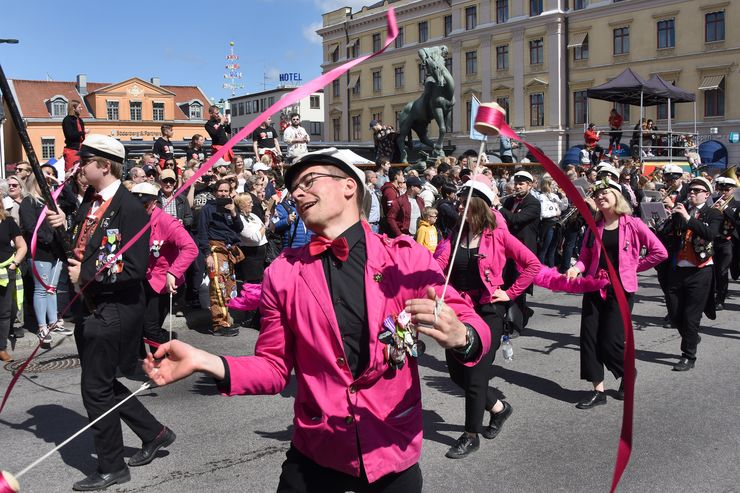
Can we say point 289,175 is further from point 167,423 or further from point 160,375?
point 167,423

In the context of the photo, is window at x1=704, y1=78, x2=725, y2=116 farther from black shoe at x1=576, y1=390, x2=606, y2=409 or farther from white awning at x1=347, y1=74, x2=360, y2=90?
black shoe at x1=576, y1=390, x2=606, y2=409

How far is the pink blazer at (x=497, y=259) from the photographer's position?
582cm

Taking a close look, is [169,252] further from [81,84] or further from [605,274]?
[81,84]

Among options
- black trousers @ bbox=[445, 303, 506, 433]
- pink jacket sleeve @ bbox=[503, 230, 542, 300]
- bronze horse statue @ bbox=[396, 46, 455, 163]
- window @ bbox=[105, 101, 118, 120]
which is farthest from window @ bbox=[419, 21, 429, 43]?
black trousers @ bbox=[445, 303, 506, 433]

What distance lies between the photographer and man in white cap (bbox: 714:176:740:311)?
33.4ft

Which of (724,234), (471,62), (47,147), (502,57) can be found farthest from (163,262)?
(47,147)

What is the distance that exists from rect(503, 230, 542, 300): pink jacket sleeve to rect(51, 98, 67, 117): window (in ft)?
206

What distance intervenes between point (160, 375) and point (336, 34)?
69669mm

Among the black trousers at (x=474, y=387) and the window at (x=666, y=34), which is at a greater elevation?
the window at (x=666, y=34)

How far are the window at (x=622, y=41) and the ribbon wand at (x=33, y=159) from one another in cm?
5099

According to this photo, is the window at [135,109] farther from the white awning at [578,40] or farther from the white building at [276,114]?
the white awning at [578,40]

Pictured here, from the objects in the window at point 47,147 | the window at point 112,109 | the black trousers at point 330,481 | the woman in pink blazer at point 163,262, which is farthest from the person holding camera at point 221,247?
the window at point 112,109

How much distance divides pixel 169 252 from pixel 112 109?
6356 cm

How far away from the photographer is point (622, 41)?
50.2m
